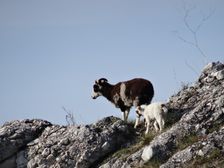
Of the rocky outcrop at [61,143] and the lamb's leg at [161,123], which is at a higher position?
the rocky outcrop at [61,143]

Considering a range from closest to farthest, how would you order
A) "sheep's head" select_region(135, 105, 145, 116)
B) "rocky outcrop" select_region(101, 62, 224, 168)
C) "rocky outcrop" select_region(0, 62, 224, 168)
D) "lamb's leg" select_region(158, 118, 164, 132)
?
"rocky outcrop" select_region(101, 62, 224, 168) < "rocky outcrop" select_region(0, 62, 224, 168) < "lamb's leg" select_region(158, 118, 164, 132) < "sheep's head" select_region(135, 105, 145, 116)

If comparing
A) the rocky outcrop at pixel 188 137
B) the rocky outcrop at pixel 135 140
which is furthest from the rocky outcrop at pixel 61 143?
the rocky outcrop at pixel 188 137

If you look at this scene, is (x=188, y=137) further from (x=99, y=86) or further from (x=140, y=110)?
(x=99, y=86)

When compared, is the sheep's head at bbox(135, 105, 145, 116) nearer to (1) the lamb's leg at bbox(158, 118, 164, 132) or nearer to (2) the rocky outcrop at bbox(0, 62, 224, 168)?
(2) the rocky outcrop at bbox(0, 62, 224, 168)

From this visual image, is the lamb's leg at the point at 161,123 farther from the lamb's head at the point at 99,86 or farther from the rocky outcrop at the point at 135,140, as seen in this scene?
the lamb's head at the point at 99,86

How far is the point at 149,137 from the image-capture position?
57.0 feet

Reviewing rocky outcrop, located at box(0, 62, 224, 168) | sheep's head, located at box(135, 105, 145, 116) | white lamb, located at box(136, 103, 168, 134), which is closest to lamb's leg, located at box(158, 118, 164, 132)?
white lamb, located at box(136, 103, 168, 134)

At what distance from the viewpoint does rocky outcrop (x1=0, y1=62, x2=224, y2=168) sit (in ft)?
51.4

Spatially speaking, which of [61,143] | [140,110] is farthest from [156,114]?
[61,143]

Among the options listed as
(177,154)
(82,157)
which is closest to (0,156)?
(82,157)

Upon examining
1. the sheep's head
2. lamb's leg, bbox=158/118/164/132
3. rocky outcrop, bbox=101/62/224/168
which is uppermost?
the sheep's head

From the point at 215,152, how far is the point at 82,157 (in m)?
4.55

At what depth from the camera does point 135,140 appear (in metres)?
18.5

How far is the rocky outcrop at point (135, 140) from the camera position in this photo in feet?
51.4
